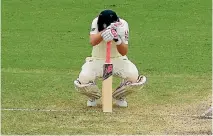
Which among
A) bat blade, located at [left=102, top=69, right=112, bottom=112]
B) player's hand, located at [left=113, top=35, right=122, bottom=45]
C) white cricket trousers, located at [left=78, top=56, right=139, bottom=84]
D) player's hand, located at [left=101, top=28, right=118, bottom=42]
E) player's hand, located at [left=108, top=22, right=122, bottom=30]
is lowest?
bat blade, located at [left=102, top=69, right=112, bottom=112]

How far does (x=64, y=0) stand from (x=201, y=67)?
706cm

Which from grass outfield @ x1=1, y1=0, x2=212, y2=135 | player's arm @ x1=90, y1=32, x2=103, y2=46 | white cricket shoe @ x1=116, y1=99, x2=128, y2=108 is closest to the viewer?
grass outfield @ x1=1, y1=0, x2=212, y2=135

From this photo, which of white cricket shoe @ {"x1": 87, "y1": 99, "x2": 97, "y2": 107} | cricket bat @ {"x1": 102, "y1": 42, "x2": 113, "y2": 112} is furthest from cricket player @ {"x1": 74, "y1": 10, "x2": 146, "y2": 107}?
cricket bat @ {"x1": 102, "y1": 42, "x2": 113, "y2": 112}

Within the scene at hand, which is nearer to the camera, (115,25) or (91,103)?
(115,25)

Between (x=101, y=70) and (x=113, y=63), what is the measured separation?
177 millimetres

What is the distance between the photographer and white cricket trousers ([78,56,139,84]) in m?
8.38

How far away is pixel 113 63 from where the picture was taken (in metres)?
8.44

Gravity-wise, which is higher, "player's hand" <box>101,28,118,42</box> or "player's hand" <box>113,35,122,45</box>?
"player's hand" <box>101,28,118,42</box>

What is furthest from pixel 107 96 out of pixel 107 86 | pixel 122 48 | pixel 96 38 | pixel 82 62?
pixel 82 62

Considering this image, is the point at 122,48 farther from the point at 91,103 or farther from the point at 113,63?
the point at 91,103

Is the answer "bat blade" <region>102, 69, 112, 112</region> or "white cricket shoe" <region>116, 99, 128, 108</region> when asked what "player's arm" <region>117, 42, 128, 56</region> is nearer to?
"bat blade" <region>102, 69, 112, 112</region>

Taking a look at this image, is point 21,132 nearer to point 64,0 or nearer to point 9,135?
point 9,135

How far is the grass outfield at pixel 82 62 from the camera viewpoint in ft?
25.2

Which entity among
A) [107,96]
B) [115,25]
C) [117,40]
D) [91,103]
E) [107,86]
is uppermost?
[115,25]
